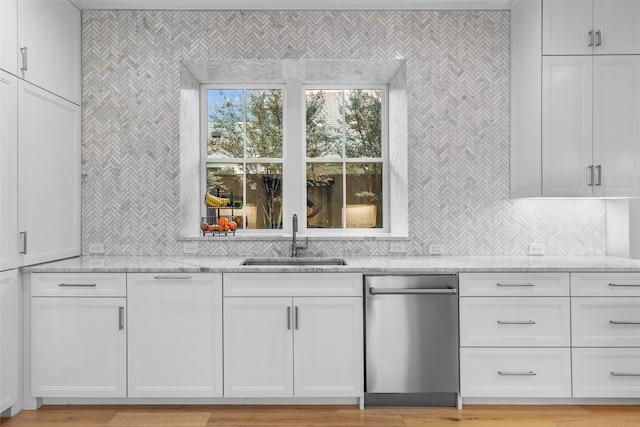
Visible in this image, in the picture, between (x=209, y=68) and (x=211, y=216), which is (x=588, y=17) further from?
(x=211, y=216)

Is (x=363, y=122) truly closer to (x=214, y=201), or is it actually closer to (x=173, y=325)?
(x=214, y=201)

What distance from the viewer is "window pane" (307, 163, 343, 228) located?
3697 mm

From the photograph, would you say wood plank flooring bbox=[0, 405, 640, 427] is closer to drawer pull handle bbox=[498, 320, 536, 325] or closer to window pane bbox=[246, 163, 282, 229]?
drawer pull handle bbox=[498, 320, 536, 325]

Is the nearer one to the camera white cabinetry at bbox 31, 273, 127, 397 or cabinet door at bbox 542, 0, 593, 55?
white cabinetry at bbox 31, 273, 127, 397

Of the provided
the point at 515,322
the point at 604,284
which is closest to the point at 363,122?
the point at 515,322

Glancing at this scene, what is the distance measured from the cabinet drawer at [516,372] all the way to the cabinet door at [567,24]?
5.97 ft

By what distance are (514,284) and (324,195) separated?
1.56 m

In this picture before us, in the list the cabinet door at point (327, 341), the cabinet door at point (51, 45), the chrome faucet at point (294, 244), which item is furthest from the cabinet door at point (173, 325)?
the cabinet door at point (51, 45)

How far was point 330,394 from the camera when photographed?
271 centimetres

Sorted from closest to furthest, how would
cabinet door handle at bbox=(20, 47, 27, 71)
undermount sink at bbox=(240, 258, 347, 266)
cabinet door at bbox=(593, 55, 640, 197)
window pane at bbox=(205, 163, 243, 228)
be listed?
1. cabinet door handle at bbox=(20, 47, 27, 71)
2. cabinet door at bbox=(593, 55, 640, 197)
3. undermount sink at bbox=(240, 258, 347, 266)
4. window pane at bbox=(205, 163, 243, 228)

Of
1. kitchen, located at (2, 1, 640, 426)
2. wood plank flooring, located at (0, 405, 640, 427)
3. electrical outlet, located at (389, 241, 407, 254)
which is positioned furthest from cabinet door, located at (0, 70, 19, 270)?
electrical outlet, located at (389, 241, 407, 254)

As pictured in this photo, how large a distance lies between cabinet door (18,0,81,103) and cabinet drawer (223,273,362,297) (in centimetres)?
162

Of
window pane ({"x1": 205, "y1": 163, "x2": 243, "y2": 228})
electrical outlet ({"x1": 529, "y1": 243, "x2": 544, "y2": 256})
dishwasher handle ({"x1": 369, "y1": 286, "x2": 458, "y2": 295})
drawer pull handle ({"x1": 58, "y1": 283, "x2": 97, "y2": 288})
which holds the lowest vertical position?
dishwasher handle ({"x1": 369, "y1": 286, "x2": 458, "y2": 295})

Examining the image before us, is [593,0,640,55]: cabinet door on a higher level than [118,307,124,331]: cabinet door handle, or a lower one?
higher
